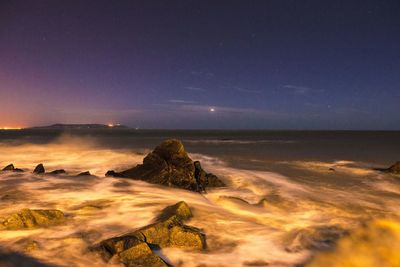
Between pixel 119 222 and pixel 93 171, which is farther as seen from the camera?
pixel 93 171

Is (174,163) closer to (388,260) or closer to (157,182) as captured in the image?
(157,182)

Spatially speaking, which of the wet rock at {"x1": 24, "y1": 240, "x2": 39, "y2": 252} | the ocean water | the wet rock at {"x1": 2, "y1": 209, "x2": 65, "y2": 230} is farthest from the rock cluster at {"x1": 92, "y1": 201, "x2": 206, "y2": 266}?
the wet rock at {"x1": 2, "y1": 209, "x2": 65, "y2": 230}

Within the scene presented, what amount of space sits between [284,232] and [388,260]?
225 cm

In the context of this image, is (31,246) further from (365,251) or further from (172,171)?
(172,171)

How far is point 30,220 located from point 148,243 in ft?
9.31

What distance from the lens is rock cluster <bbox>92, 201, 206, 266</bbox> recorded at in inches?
204

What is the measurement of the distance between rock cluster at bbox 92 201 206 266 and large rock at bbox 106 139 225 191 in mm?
6623

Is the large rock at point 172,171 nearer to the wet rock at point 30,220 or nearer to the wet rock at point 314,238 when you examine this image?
the wet rock at point 314,238

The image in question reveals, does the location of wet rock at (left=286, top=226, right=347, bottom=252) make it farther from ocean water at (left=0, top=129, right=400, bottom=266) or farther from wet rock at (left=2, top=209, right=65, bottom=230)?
wet rock at (left=2, top=209, right=65, bottom=230)

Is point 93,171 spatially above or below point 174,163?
below

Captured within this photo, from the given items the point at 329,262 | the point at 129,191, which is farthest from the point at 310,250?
the point at 129,191

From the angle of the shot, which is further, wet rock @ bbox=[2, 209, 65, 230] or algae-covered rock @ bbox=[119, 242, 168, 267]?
wet rock @ bbox=[2, 209, 65, 230]

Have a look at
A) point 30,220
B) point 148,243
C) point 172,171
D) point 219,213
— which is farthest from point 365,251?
point 172,171

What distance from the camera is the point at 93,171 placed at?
20016 millimetres
